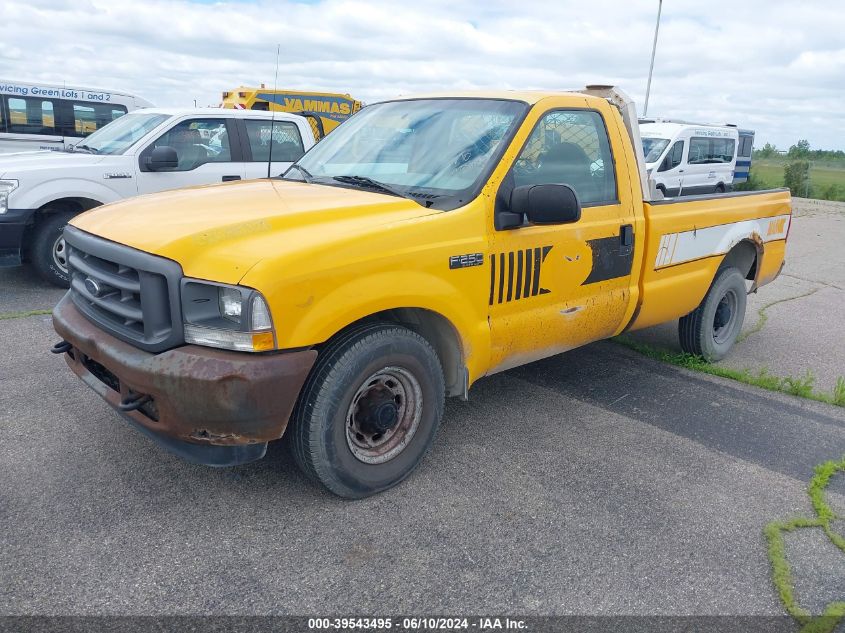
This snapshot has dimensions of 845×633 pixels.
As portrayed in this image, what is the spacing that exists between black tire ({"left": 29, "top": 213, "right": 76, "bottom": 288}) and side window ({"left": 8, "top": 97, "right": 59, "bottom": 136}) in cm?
622

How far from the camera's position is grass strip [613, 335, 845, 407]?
4984 millimetres

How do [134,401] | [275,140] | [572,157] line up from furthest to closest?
[275,140]
[572,157]
[134,401]

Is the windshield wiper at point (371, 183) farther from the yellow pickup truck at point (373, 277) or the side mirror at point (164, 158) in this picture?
the side mirror at point (164, 158)

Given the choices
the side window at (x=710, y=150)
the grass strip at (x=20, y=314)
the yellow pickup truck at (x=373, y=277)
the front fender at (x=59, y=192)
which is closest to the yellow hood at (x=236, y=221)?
the yellow pickup truck at (x=373, y=277)

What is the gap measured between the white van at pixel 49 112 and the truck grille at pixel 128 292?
981 centimetres

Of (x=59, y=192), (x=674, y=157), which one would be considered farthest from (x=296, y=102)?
(x=59, y=192)

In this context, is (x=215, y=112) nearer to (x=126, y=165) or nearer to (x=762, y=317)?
(x=126, y=165)

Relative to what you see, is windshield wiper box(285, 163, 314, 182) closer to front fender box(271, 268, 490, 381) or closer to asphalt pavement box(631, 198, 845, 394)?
front fender box(271, 268, 490, 381)

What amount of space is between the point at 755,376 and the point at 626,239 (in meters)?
2.01

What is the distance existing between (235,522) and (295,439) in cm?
46

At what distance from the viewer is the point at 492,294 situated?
3.58 m

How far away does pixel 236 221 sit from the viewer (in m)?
3.09

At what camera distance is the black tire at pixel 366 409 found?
3.01 m

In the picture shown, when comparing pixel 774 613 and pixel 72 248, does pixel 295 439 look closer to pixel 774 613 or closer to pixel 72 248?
pixel 72 248
